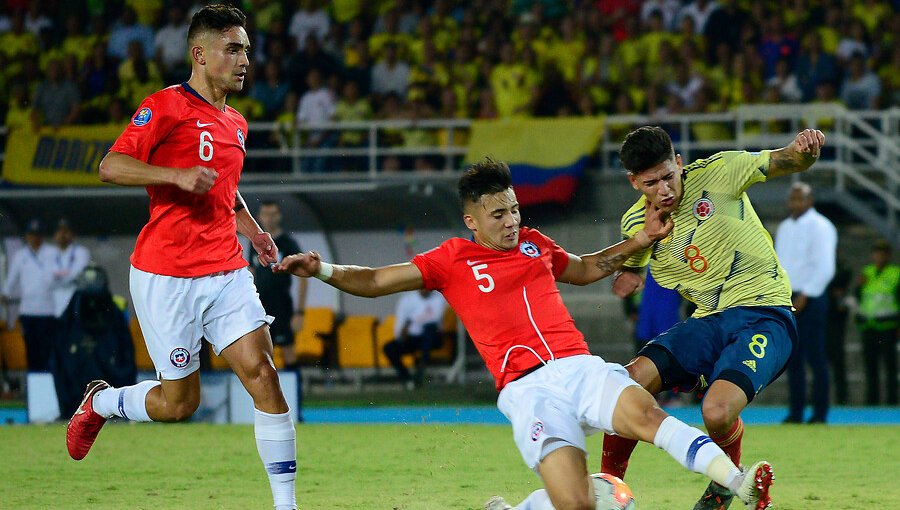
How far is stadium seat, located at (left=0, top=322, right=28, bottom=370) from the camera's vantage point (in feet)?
51.2

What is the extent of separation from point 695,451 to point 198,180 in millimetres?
2506

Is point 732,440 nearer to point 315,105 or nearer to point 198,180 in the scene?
point 198,180

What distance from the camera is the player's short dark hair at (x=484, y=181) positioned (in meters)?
5.84

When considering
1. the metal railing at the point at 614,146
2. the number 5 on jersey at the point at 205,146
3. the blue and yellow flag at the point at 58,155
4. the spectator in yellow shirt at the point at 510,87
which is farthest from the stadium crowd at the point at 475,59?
the number 5 on jersey at the point at 205,146

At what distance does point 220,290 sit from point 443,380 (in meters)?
8.97

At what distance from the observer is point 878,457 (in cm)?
894

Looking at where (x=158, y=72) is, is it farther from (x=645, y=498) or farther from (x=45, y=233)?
(x=645, y=498)

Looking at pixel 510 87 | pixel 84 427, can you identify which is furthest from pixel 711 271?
pixel 510 87

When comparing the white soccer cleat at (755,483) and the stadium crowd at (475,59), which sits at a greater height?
the stadium crowd at (475,59)

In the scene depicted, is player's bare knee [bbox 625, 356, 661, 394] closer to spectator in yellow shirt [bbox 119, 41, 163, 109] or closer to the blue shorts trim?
the blue shorts trim

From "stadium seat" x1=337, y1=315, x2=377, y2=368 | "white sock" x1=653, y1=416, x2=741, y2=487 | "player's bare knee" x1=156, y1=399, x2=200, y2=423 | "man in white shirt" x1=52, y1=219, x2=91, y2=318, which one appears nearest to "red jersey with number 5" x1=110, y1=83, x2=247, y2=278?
"player's bare knee" x1=156, y1=399, x2=200, y2=423

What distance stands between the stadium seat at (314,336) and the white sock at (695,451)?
34.0 ft

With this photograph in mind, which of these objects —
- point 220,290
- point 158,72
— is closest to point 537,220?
point 158,72

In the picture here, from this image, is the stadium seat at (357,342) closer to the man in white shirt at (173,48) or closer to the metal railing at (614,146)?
A: the metal railing at (614,146)
